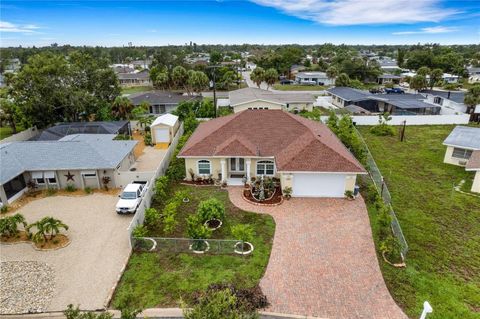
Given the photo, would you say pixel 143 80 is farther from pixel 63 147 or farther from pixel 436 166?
pixel 436 166

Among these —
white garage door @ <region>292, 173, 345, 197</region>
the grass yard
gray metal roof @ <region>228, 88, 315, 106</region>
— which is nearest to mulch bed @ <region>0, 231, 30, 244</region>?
white garage door @ <region>292, 173, 345, 197</region>

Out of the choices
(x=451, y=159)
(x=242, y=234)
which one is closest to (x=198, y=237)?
(x=242, y=234)

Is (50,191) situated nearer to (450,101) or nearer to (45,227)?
(45,227)

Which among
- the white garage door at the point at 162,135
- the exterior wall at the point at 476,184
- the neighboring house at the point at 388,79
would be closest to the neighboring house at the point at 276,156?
the white garage door at the point at 162,135

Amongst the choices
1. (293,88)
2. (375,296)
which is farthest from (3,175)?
(293,88)

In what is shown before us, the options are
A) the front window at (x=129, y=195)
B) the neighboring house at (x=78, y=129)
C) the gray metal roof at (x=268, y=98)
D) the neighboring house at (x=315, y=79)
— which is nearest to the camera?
the front window at (x=129, y=195)

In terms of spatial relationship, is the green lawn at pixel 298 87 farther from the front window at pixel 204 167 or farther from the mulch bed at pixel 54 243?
the mulch bed at pixel 54 243

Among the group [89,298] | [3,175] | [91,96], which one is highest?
[91,96]
